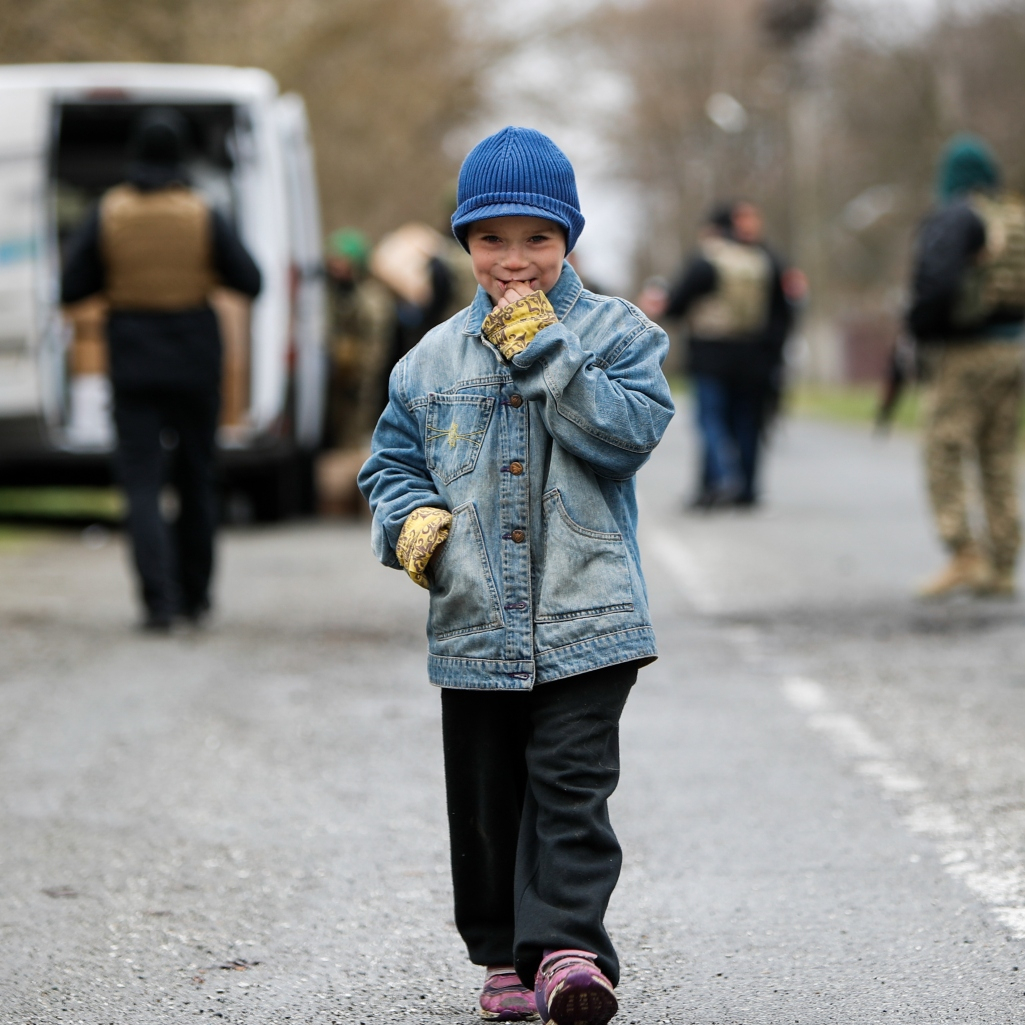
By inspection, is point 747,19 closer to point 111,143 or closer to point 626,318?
point 111,143

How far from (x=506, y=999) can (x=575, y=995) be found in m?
0.38

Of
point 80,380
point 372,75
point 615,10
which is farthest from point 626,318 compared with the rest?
point 615,10

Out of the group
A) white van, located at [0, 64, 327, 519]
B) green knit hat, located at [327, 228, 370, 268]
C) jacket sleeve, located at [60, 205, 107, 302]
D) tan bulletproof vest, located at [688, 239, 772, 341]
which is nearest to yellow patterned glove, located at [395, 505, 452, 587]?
jacket sleeve, located at [60, 205, 107, 302]

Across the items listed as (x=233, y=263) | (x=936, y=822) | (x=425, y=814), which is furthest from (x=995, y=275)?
(x=425, y=814)

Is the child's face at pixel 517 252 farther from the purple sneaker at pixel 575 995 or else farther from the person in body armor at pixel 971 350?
the person in body armor at pixel 971 350

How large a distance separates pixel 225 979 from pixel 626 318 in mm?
1497

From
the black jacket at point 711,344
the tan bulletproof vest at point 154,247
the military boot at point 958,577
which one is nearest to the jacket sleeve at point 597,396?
the tan bulletproof vest at point 154,247

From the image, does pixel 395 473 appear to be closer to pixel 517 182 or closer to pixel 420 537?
pixel 420 537

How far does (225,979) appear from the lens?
3934 millimetres

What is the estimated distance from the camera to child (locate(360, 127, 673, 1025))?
344 centimetres

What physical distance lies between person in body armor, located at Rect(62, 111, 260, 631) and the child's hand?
16.4 ft

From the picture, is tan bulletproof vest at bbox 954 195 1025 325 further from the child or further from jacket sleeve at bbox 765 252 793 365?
the child

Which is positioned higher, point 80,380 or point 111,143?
point 111,143

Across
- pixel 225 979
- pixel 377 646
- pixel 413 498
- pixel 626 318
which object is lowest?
pixel 377 646
